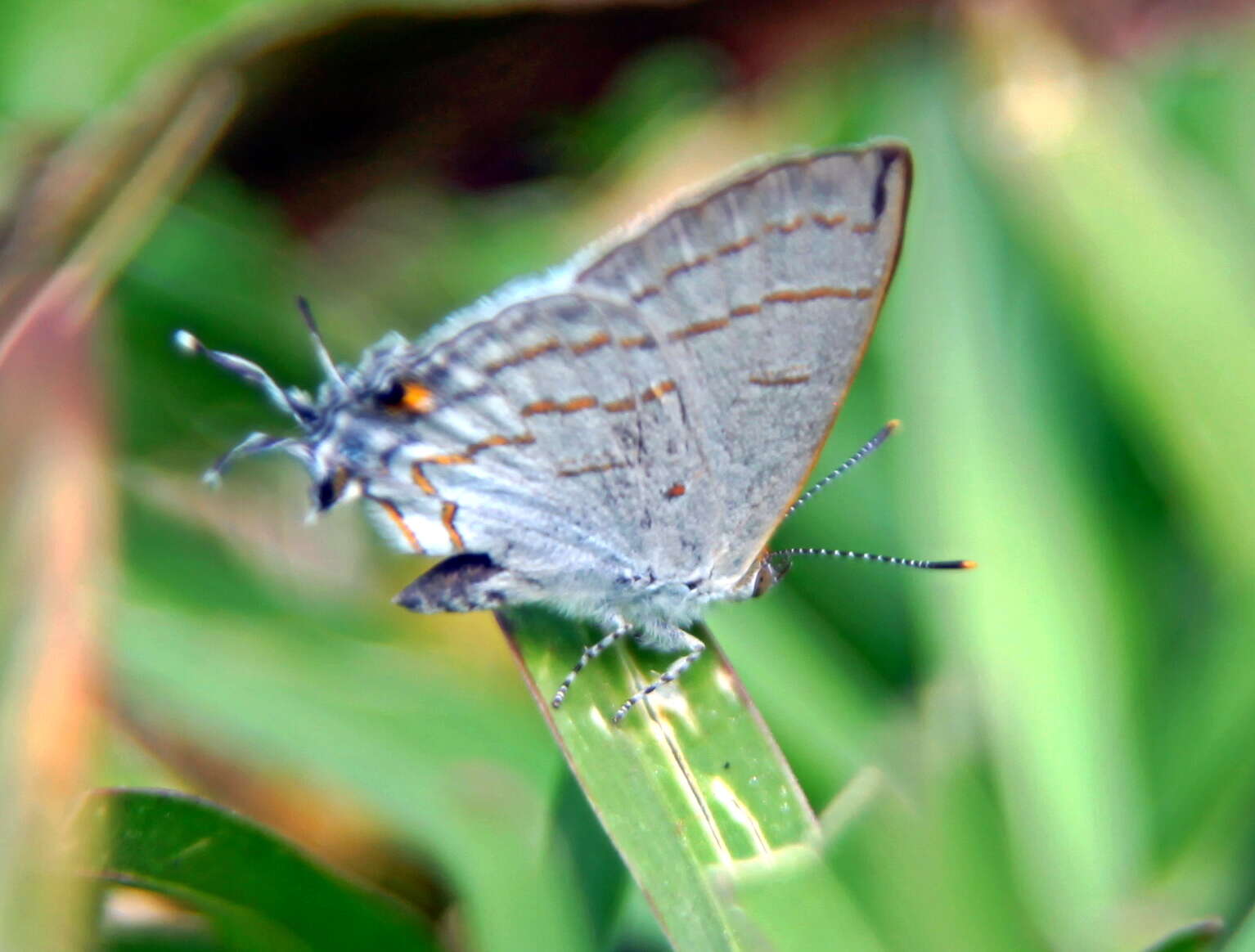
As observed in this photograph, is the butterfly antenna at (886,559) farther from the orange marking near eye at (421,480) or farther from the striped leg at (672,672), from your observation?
the orange marking near eye at (421,480)

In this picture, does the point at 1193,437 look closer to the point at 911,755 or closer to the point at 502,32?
the point at 911,755

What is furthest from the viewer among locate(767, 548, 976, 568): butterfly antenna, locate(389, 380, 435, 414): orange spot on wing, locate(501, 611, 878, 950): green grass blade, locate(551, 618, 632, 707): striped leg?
locate(767, 548, 976, 568): butterfly antenna

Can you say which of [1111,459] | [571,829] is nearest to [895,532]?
[1111,459]

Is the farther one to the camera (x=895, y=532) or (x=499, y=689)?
(x=895, y=532)

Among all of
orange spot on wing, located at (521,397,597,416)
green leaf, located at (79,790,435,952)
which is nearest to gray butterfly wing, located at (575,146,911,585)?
orange spot on wing, located at (521,397,597,416)

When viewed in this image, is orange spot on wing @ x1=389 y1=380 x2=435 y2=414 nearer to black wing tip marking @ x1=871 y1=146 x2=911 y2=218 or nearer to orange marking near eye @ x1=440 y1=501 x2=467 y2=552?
orange marking near eye @ x1=440 y1=501 x2=467 y2=552
